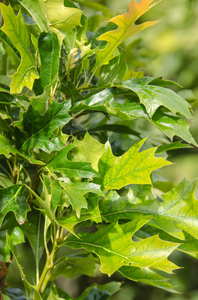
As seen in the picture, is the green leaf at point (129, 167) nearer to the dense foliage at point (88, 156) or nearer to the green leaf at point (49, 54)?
the dense foliage at point (88, 156)

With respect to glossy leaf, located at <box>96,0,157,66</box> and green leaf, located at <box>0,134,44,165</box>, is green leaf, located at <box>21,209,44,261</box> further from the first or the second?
glossy leaf, located at <box>96,0,157,66</box>

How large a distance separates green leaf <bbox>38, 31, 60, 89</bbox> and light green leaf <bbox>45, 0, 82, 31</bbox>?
0.07ft

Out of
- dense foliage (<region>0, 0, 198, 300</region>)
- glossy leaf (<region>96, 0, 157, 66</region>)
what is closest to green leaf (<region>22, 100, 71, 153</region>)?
dense foliage (<region>0, 0, 198, 300</region>)

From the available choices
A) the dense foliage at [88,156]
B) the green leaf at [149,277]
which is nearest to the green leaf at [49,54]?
the dense foliage at [88,156]

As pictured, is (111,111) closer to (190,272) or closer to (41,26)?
(41,26)

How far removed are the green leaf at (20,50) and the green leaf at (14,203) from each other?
0.43 ft

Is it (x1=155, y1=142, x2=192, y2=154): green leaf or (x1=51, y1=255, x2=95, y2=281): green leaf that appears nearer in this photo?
(x1=155, y1=142, x2=192, y2=154): green leaf

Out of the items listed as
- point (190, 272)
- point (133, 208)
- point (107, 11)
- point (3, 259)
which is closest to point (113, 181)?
point (133, 208)

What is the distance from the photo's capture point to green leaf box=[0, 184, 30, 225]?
385 mm

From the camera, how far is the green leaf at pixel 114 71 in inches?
18.2

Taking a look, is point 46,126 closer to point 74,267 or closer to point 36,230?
point 36,230

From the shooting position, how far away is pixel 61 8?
0.39 meters

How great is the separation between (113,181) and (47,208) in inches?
3.5

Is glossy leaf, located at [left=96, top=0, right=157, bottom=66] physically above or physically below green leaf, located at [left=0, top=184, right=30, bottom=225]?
above
